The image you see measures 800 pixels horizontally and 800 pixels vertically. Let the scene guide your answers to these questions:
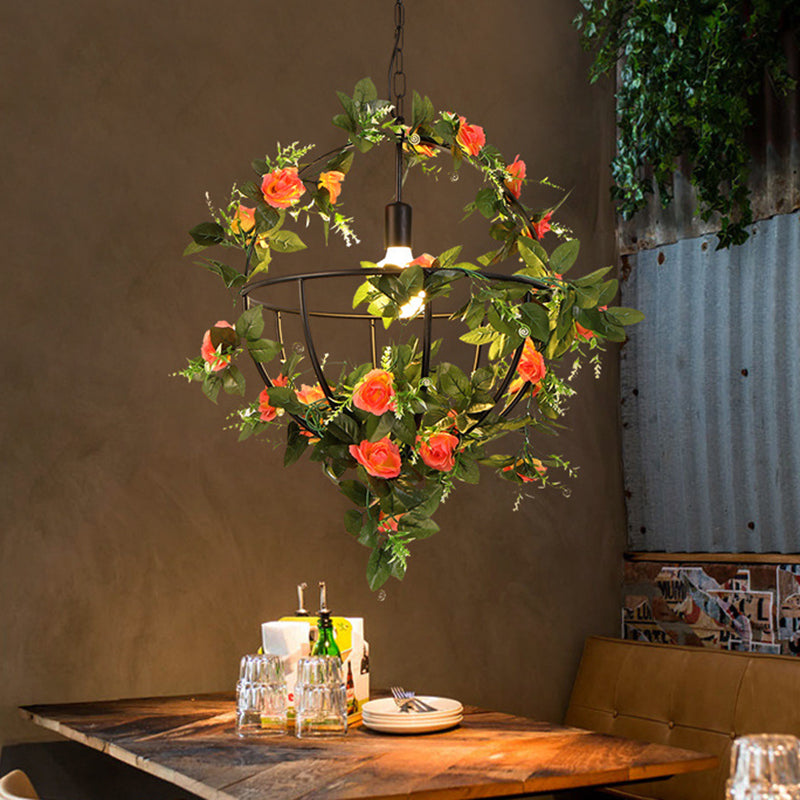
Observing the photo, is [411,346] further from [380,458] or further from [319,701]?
[319,701]

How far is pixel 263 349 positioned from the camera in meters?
2.12

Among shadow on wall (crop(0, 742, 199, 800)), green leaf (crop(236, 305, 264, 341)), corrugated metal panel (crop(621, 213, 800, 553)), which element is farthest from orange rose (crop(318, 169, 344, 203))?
corrugated metal panel (crop(621, 213, 800, 553))

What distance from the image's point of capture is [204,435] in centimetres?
331

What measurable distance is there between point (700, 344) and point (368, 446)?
227 centimetres

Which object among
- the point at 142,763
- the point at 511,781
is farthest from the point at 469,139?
the point at 142,763

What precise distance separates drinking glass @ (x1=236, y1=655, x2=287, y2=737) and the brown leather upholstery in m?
1.24

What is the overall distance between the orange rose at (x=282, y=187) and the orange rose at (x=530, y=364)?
1.79 feet

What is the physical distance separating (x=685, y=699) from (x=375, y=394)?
2.04 meters

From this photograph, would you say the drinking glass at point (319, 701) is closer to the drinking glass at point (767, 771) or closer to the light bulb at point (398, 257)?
the light bulb at point (398, 257)

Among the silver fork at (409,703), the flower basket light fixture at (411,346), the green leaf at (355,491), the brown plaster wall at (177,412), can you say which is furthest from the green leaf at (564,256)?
the brown plaster wall at (177,412)

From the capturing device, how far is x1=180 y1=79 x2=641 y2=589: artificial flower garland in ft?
6.23

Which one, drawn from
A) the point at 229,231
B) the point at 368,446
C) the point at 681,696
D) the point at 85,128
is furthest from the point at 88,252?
the point at 681,696

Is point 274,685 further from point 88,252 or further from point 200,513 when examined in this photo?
point 88,252

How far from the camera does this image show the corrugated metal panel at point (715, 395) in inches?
141
